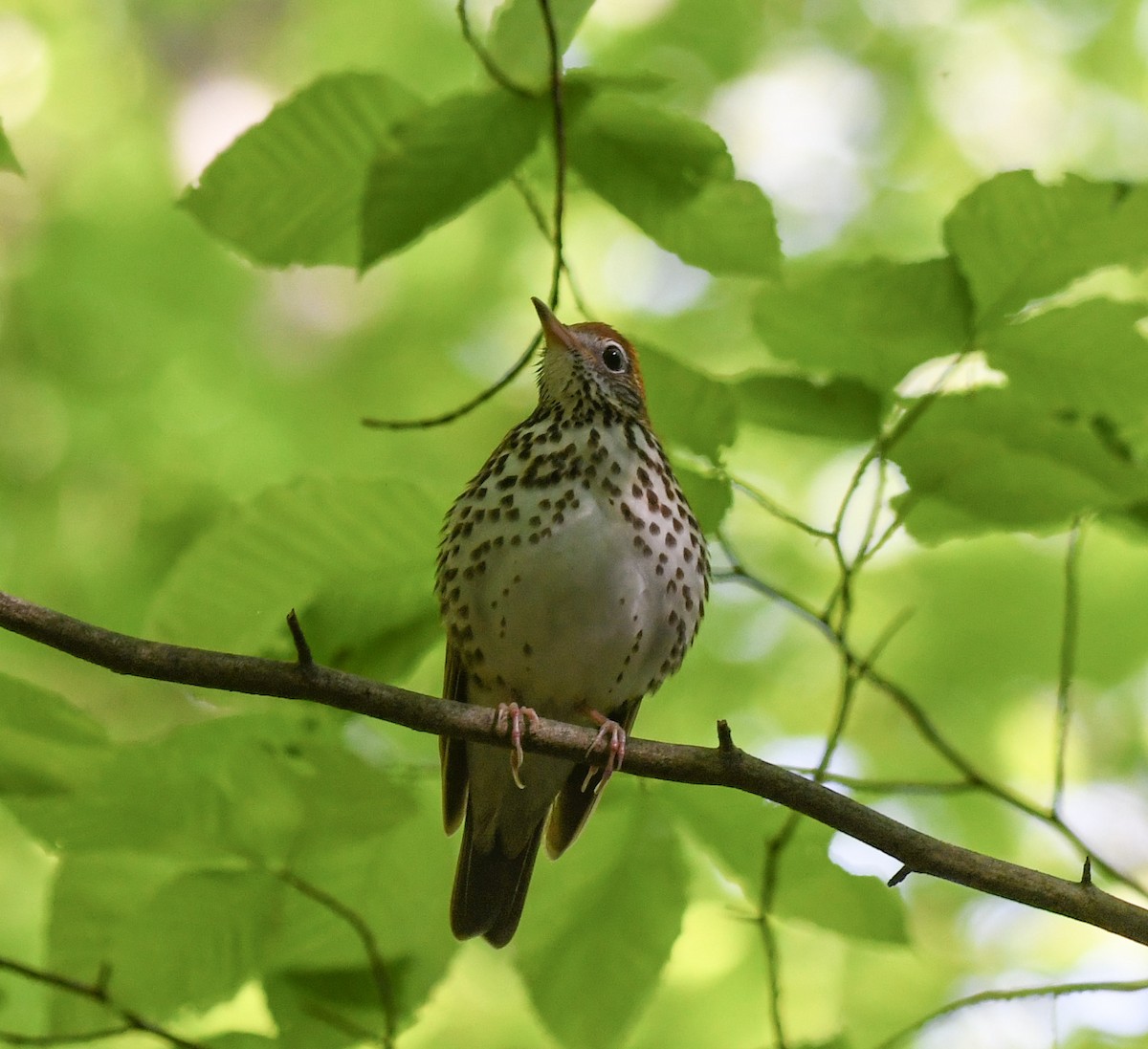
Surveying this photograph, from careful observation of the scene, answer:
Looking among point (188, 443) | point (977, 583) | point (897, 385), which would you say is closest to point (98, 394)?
point (188, 443)

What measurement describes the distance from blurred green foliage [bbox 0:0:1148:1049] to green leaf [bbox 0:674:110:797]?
0.04 feet

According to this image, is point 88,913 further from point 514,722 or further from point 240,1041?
point 514,722

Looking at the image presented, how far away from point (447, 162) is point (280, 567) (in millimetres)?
1001

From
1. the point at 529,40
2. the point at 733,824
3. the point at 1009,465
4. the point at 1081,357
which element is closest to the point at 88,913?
the point at 733,824

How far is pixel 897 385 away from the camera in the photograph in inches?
126

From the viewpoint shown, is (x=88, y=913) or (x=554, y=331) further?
(x=554, y=331)

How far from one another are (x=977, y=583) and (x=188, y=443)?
14.6 feet

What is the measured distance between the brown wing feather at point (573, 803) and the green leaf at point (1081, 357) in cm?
166

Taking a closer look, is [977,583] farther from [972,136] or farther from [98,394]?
[98,394]

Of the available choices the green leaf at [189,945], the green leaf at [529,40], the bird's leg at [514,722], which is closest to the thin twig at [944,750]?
the bird's leg at [514,722]

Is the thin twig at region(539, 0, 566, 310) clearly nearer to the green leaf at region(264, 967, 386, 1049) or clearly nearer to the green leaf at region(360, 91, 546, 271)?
the green leaf at region(360, 91, 546, 271)

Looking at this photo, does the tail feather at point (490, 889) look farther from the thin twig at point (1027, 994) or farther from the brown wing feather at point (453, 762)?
the thin twig at point (1027, 994)

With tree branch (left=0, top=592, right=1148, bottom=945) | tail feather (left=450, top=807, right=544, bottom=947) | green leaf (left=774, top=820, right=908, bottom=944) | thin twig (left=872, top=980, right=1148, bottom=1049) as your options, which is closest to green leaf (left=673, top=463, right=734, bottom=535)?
tree branch (left=0, top=592, right=1148, bottom=945)

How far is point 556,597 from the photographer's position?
3.78 m
